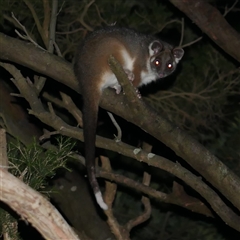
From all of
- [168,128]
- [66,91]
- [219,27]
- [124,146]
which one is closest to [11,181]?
[168,128]

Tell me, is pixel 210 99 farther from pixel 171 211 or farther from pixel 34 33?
pixel 34 33

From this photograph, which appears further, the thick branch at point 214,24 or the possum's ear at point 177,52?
the thick branch at point 214,24

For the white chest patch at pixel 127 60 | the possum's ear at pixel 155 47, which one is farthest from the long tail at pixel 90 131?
the possum's ear at pixel 155 47

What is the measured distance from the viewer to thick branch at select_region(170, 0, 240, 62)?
656cm

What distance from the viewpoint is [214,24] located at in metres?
6.64

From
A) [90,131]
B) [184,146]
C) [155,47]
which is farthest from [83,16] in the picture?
[184,146]

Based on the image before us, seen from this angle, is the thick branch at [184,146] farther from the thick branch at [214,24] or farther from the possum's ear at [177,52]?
the thick branch at [214,24]

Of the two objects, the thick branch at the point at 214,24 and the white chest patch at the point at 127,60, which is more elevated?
Answer: the thick branch at the point at 214,24

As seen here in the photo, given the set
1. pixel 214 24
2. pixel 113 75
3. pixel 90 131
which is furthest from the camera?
pixel 214 24

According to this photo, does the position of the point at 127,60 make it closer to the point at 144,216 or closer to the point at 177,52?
the point at 177,52

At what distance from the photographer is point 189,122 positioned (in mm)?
7508

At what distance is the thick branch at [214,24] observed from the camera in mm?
6559

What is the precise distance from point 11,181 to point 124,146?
2.06 m

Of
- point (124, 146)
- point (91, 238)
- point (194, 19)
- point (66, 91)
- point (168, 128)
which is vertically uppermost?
point (194, 19)
